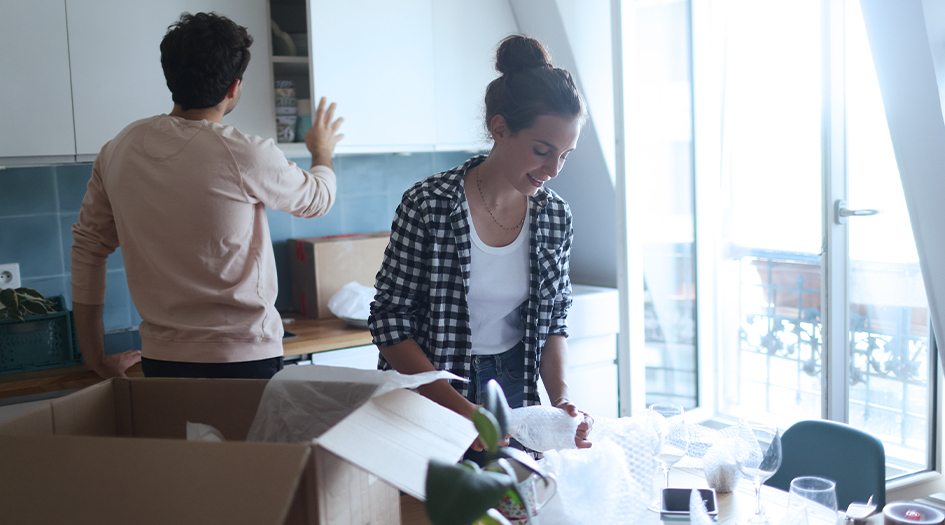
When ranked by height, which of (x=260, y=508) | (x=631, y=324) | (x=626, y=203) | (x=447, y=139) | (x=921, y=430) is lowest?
(x=921, y=430)

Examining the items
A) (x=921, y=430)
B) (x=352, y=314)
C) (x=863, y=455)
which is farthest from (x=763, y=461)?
(x=921, y=430)

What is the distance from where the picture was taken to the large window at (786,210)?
2600 mm

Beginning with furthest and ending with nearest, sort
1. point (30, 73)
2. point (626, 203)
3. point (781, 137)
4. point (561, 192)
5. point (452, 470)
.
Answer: point (781, 137)
point (561, 192)
point (626, 203)
point (30, 73)
point (452, 470)

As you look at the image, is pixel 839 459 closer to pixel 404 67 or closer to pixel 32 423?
pixel 32 423

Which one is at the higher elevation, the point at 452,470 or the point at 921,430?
the point at 452,470

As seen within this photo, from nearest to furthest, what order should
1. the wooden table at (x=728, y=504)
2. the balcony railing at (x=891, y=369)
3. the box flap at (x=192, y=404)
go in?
1. the box flap at (x=192, y=404)
2. the wooden table at (x=728, y=504)
3. the balcony railing at (x=891, y=369)

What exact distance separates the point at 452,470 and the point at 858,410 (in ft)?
9.43

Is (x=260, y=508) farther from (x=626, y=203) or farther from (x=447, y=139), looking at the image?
(x=447, y=139)

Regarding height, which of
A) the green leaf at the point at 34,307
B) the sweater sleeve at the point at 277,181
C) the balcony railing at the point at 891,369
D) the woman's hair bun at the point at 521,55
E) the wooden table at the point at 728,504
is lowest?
the balcony railing at the point at 891,369

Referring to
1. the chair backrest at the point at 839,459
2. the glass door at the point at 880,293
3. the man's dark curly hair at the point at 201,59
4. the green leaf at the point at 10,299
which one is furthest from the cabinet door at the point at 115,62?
the glass door at the point at 880,293

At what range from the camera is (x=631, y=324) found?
98.4 inches

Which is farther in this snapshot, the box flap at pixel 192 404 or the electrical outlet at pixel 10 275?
the electrical outlet at pixel 10 275

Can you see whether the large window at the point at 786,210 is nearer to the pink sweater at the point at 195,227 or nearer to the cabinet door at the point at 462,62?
the cabinet door at the point at 462,62

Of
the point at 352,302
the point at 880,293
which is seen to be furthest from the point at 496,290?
the point at 880,293
